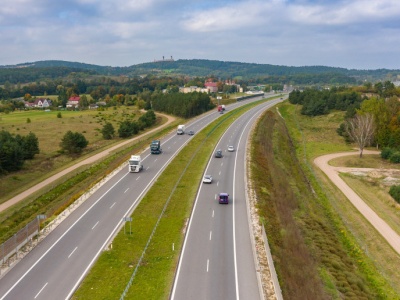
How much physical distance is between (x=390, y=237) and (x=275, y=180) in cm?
1780

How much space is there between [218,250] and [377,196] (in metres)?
37.6

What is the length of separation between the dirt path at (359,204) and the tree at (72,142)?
53.3m

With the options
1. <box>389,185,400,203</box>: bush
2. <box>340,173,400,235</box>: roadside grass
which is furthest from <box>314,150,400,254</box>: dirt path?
<box>389,185,400,203</box>: bush

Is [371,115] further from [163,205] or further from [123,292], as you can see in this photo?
[123,292]

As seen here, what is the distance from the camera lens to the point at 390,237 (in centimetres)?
4469

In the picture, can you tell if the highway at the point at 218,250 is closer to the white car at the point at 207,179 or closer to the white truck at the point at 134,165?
the white car at the point at 207,179

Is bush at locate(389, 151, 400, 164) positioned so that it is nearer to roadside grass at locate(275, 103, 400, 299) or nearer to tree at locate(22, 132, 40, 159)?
roadside grass at locate(275, 103, 400, 299)

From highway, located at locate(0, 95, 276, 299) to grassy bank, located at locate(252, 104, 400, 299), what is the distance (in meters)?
6.51

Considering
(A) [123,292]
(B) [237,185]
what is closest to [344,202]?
(B) [237,185]

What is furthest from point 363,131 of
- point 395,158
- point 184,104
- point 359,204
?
point 184,104

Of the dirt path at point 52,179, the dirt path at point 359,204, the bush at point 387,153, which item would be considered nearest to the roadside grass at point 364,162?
the bush at point 387,153

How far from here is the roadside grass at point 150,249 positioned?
26.4m

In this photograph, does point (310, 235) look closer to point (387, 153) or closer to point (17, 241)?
point (17, 241)

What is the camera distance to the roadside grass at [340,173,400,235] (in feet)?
166
